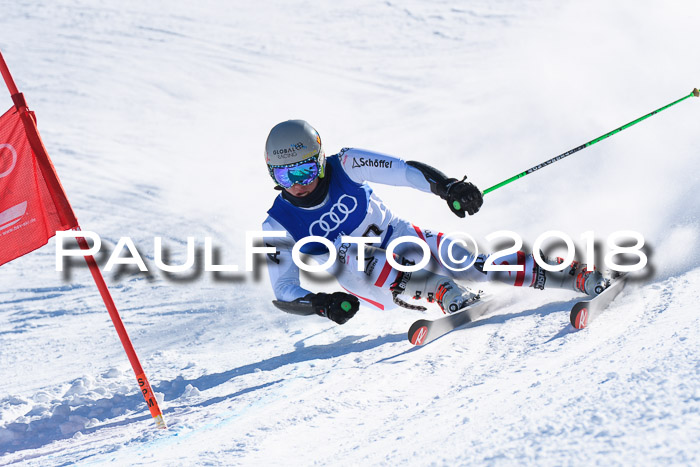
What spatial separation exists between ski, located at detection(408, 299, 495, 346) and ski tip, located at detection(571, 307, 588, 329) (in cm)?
86

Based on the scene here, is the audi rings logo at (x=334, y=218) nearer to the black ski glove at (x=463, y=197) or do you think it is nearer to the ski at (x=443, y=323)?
the black ski glove at (x=463, y=197)

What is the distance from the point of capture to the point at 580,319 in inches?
168

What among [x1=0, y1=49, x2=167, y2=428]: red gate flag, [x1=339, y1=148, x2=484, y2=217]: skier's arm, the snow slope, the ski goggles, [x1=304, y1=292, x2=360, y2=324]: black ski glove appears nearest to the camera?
the snow slope

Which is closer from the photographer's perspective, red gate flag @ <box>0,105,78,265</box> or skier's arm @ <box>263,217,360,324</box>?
skier's arm @ <box>263,217,360,324</box>

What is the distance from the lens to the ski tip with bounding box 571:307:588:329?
167 inches

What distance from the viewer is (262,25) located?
21312 millimetres

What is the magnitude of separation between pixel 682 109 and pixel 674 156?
217cm

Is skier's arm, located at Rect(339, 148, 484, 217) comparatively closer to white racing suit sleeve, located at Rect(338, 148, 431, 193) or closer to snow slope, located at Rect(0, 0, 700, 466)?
white racing suit sleeve, located at Rect(338, 148, 431, 193)

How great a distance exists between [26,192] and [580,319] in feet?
11.6

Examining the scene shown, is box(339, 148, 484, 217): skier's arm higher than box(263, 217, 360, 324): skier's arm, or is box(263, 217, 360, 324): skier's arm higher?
box(339, 148, 484, 217): skier's arm

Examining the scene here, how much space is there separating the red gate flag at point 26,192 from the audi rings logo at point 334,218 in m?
1.59

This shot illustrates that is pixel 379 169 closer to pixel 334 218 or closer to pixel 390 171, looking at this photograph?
pixel 390 171

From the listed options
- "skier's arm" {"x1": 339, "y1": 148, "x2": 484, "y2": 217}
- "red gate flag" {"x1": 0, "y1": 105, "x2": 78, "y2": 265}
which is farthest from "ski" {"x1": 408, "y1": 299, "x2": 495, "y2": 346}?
"red gate flag" {"x1": 0, "y1": 105, "x2": 78, "y2": 265}

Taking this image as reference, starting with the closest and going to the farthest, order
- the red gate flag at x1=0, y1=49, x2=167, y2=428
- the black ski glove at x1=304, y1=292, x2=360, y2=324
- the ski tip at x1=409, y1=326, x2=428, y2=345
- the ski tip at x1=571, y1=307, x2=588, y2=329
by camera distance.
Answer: the ski tip at x1=571, y1=307, x2=588, y2=329
the black ski glove at x1=304, y1=292, x2=360, y2=324
the ski tip at x1=409, y1=326, x2=428, y2=345
the red gate flag at x1=0, y1=49, x2=167, y2=428
